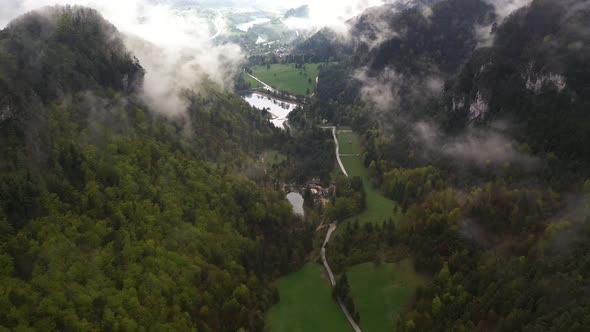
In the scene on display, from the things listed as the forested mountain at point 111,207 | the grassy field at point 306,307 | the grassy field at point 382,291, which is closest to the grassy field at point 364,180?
the grassy field at point 382,291

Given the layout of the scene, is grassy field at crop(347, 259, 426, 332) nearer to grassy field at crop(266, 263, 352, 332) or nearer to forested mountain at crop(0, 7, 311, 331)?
grassy field at crop(266, 263, 352, 332)

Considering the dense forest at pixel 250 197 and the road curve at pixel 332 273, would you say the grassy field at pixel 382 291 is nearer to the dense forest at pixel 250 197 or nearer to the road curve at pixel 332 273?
the road curve at pixel 332 273

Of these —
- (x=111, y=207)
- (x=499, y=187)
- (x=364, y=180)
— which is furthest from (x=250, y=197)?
(x=499, y=187)

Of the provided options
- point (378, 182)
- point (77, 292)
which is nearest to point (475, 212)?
point (378, 182)

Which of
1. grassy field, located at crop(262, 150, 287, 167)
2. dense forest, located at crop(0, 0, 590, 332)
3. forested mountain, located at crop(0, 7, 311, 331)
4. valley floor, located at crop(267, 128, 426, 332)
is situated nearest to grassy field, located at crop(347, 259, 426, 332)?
valley floor, located at crop(267, 128, 426, 332)

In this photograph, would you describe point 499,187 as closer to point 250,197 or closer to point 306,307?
point 306,307
